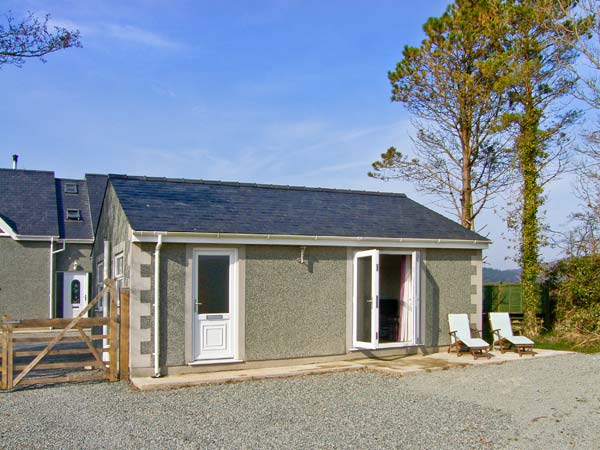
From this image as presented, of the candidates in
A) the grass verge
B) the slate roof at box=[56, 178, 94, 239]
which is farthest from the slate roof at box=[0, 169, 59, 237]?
the grass verge

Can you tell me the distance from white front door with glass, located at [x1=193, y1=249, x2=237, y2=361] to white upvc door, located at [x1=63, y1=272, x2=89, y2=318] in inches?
557

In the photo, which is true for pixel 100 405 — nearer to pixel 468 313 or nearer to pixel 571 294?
pixel 468 313

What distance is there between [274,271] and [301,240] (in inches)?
31.9

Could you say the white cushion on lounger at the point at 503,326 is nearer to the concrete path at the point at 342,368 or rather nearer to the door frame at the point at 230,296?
the concrete path at the point at 342,368

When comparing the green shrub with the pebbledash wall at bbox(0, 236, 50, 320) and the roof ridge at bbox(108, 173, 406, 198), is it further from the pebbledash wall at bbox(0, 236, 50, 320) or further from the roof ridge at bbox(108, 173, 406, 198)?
the pebbledash wall at bbox(0, 236, 50, 320)

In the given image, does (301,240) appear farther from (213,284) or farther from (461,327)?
(461,327)

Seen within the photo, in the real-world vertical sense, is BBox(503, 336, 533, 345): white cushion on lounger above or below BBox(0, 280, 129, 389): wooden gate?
below

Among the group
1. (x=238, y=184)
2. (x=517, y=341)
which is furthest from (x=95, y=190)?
(x=517, y=341)

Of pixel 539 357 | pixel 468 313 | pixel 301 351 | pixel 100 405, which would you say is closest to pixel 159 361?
pixel 100 405

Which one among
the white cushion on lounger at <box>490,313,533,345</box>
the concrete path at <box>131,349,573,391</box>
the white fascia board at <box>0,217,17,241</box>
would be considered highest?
the white fascia board at <box>0,217,17,241</box>

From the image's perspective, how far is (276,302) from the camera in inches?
460

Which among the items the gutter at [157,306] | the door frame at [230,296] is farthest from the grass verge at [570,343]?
the gutter at [157,306]

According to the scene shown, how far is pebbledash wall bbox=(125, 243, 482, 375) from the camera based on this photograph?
10516 mm

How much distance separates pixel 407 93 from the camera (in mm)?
21938
